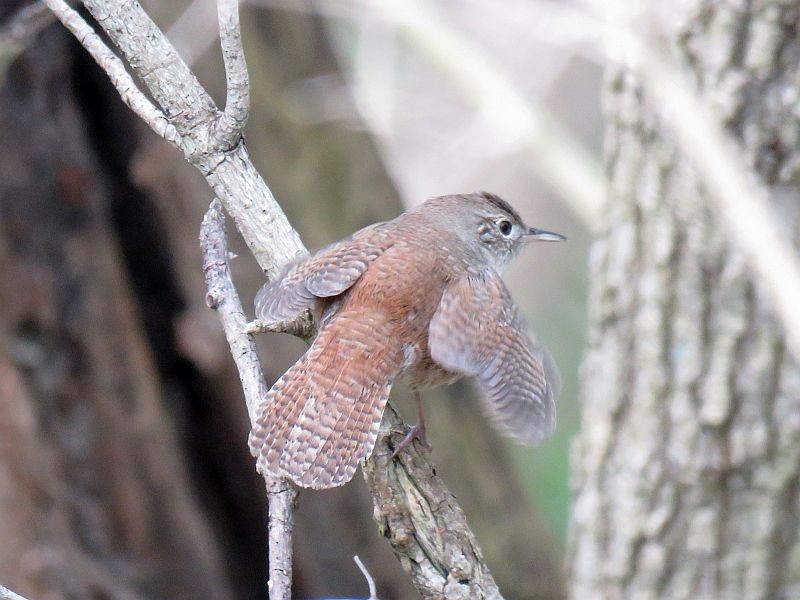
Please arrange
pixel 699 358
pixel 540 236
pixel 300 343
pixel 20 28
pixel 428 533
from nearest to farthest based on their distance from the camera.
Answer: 1. pixel 428 533
2. pixel 20 28
3. pixel 699 358
4. pixel 540 236
5. pixel 300 343

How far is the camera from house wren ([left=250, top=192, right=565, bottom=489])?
94.0 inches

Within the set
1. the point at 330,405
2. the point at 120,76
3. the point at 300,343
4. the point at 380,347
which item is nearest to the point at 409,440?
the point at 330,405

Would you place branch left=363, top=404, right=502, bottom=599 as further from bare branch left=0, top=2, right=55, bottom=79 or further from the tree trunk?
the tree trunk

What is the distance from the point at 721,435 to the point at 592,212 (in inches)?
75.5

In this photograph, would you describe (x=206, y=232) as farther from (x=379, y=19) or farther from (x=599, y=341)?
(x=379, y=19)

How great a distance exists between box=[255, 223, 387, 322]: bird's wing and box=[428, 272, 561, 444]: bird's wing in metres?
0.26

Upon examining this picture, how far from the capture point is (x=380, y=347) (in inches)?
105

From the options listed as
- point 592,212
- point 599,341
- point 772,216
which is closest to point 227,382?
point 599,341

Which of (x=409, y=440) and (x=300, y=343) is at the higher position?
(x=300, y=343)

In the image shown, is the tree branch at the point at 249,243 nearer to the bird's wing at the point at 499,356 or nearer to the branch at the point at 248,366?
the branch at the point at 248,366

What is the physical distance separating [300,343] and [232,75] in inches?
91.0

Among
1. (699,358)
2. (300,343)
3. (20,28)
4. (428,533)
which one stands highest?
(20,28)

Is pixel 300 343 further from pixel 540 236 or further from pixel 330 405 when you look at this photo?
pixel 330 405

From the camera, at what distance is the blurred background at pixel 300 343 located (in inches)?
135
